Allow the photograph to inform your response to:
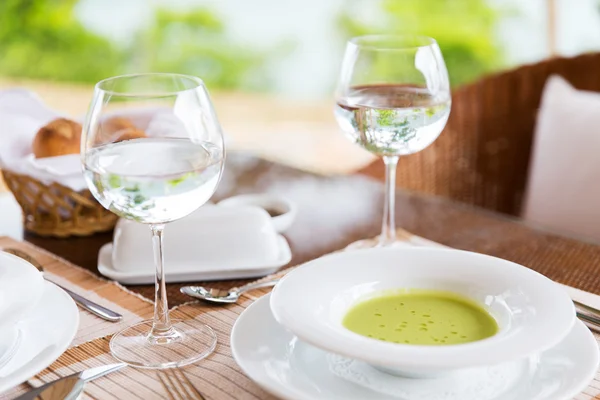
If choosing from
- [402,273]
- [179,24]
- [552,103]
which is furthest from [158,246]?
[179,24]

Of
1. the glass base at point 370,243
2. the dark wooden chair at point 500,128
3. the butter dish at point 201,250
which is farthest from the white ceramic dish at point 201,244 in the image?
the dark wooden chair at point 500,128

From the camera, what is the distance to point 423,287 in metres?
0.84

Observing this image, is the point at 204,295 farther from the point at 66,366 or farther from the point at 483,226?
the point at 483,226

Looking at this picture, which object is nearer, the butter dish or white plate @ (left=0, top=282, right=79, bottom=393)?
white plate @ (left=0, top=282, right=79, bottom=393)

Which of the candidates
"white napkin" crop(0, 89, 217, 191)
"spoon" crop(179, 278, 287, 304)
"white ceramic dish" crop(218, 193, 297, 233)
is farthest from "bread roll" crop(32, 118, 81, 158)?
"spoon" crop(179, 278, 287, 304)

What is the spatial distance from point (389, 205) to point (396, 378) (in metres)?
0.45

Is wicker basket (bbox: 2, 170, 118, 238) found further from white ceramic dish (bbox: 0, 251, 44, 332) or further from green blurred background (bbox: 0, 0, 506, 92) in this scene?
green blurred background (bbox: 0, 0, 506, 92)

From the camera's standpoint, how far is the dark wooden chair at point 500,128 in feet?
6.35

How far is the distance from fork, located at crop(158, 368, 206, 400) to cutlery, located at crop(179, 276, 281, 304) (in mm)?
165

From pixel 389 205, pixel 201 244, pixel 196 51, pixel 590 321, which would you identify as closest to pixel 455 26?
pixel 196 51

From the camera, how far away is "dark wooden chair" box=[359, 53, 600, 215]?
6.35ft

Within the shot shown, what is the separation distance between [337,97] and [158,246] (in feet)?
1.30

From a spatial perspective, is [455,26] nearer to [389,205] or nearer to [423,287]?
[389,205]

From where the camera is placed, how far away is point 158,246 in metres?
0.83
